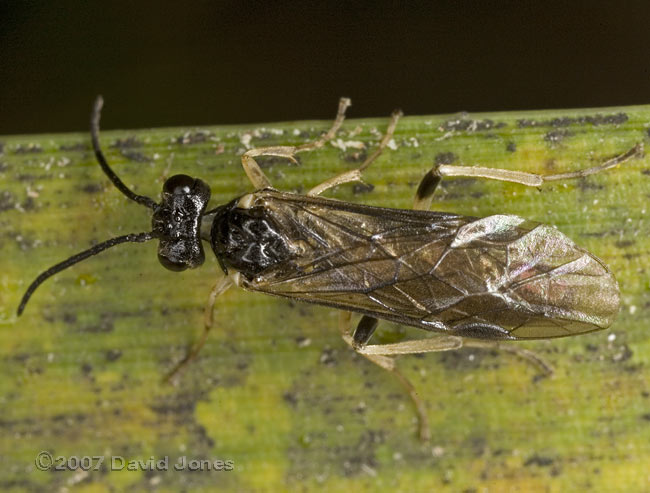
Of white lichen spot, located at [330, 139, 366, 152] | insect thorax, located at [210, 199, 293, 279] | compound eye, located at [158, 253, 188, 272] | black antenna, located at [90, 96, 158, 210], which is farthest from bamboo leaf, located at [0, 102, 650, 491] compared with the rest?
insect thorax, located at [210, 199, 293, 279]

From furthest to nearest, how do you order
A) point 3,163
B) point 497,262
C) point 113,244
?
point 3,163
point 113,244
point 497,262

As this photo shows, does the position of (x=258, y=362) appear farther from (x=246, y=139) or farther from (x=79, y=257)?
(x=246, y=139)

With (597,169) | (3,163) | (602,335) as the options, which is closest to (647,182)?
(597,169)

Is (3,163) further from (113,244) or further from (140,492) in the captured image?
(140,492)

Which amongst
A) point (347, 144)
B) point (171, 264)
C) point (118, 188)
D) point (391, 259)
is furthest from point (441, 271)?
point (118, 188)

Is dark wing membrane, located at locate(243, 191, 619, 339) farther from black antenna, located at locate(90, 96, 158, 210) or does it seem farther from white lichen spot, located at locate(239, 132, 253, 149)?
black antenna, located at locate(90, 96, 158, 210)

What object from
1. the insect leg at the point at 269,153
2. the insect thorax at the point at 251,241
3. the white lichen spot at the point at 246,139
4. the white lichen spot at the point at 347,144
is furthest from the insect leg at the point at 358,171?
the white lichen spot at the point at 246,139

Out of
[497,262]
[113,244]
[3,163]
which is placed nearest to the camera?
[497,262]
